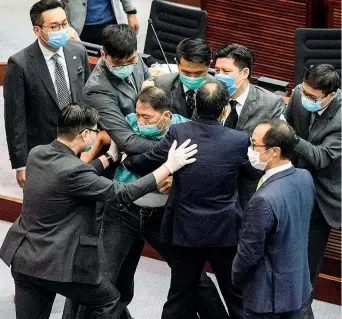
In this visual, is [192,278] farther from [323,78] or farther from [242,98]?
[323,78]

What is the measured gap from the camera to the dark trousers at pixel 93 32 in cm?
632

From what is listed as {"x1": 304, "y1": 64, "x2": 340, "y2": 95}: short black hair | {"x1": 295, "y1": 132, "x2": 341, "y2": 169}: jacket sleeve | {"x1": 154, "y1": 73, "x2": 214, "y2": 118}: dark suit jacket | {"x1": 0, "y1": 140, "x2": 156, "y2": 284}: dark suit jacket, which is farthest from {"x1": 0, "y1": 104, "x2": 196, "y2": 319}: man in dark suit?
{"x1": 304, "y1": 64, "x2": 340, "y2": 95}: short black hair

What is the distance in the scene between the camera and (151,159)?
407cm

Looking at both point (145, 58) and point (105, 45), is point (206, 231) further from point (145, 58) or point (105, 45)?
point (145, 58)

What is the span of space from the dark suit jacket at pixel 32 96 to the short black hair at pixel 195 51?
687 millimetres

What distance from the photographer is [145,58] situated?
5855 mm

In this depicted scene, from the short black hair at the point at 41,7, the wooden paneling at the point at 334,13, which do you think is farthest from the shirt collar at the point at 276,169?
the wooden paneling at the point at 334,13

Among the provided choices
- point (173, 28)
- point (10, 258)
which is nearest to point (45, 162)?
point (10, 258)

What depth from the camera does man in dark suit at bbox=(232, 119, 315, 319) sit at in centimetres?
369

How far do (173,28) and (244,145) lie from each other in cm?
249

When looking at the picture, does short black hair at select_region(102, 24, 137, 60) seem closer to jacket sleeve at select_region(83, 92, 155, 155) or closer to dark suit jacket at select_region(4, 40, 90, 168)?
jacket sleeve at select_region(83, 92, 155, 155)

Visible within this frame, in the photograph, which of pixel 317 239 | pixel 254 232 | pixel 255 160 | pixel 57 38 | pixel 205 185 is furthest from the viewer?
pixel 57 38

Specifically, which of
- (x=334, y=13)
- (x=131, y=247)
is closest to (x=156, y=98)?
(x=131, y=247)

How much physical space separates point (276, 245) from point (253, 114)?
0.72 metres
